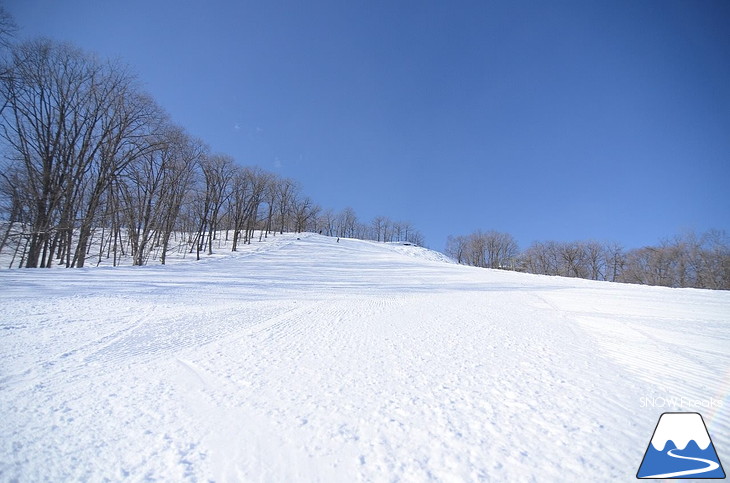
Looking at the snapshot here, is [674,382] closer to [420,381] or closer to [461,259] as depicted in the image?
[420,381]

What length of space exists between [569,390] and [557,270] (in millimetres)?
60252

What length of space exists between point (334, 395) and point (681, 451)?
2.46m

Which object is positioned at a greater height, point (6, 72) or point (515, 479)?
point (6, 72)

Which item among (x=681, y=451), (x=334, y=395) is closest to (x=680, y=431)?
(x=681, y=451)

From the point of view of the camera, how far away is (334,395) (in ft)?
6.87

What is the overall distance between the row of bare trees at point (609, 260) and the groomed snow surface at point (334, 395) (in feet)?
142

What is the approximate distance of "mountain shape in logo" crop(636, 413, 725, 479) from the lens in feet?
5.00

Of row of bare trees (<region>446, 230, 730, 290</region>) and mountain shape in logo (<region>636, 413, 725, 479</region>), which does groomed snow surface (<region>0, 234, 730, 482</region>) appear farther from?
row of bare trees (<region>446, 230, 730, 290</region>)

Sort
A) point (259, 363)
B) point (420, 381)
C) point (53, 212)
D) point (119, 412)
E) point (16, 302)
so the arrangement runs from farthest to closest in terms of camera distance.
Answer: point (53, 212), point (16, 302), point (259, 363), point (420, 381), point (119, 412)

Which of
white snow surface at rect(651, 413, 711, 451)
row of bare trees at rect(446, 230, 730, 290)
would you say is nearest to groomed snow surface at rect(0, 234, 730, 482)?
white snow surface at rect(651, 413, 711, 451)

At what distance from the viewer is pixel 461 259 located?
238 ft

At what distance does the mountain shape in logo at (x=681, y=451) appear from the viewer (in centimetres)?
152

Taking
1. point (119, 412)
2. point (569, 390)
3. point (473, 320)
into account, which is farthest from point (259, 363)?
point (473, 320)

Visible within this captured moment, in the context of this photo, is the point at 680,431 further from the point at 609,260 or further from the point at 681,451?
the point at 609,260
